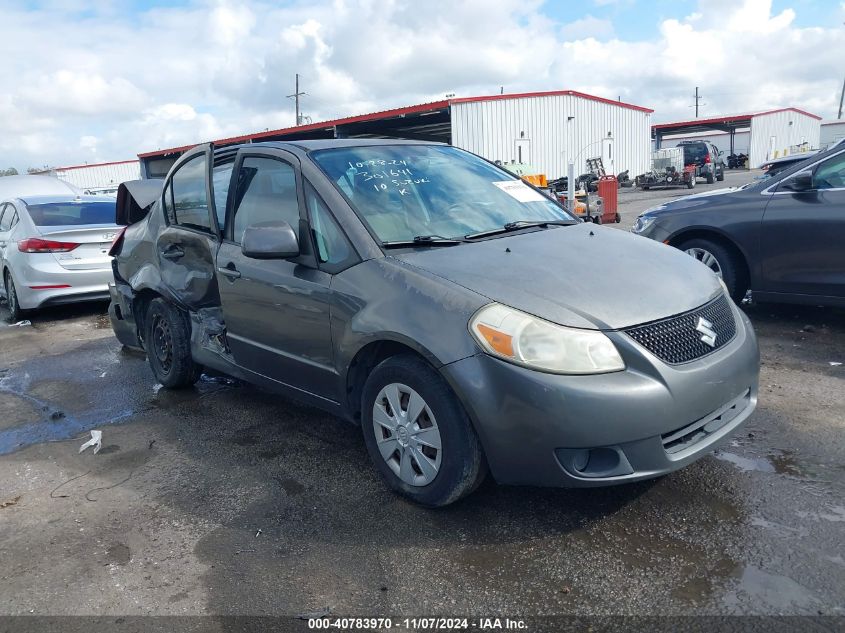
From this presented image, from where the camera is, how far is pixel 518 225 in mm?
3863

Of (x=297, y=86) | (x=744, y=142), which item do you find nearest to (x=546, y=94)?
(x=744, y=142)

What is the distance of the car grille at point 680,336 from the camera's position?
282 centimetres

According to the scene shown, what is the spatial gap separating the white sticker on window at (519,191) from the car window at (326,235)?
3.86 feet

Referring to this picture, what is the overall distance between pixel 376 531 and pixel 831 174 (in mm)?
4853

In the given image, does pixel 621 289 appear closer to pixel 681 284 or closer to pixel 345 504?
pixel 681 284

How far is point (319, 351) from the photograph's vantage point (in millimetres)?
3584

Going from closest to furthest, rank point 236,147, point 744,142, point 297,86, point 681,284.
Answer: point 681,284
point 236,147
point 744,142
point 297,86

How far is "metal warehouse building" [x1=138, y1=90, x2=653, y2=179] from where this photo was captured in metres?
29.3

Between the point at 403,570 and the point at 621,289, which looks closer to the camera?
the point at 403,570

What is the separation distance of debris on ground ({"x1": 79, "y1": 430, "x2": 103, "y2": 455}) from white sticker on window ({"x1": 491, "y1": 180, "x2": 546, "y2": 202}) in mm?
2986

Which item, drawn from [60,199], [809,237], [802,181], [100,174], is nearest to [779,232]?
Result: [809,237]

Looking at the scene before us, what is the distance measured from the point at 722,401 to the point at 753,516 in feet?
1.68

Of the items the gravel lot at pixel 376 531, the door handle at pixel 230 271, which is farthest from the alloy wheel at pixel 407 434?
the door handle at pixel 230 271

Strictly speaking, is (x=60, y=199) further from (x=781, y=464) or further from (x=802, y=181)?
(x=781, y=464)
